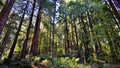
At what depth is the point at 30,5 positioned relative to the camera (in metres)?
21.7

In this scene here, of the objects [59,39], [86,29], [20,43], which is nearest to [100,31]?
[86,29]

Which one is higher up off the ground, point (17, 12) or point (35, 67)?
point (17, 12)

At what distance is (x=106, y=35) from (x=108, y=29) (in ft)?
3.29

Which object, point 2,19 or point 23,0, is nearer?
point 2,19

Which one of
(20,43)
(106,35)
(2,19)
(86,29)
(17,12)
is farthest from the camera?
(20,43)

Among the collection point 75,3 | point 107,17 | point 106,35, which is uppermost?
point 75,3

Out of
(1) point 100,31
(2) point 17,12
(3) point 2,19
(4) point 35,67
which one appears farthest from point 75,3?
(3) point 2,19

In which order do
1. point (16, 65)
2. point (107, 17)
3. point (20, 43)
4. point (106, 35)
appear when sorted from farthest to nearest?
point (20, 43)
point (106, 35)
point (107, 17)
point (16, 65)

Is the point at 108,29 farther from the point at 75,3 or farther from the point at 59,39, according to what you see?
the point at 59,39

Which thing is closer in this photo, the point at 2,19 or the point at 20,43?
the point at 2,19

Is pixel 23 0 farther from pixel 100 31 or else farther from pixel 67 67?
pixel 67 67

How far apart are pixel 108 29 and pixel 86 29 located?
7.34 m

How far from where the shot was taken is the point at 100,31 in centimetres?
1962

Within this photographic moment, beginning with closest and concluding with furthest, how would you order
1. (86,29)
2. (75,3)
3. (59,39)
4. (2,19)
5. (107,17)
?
(2,19), (107,17), (75,3), (86,29), (59,39)
